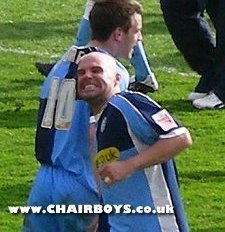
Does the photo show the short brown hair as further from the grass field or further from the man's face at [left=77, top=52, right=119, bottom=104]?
the grass field

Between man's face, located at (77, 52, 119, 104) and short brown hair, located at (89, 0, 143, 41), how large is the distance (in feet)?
0.75

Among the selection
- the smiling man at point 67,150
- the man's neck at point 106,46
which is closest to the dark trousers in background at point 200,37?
the smiling man at point 67,150

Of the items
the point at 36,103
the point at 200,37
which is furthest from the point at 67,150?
the point at 200,37

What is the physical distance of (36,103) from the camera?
390 inches

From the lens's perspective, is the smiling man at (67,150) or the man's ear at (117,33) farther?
the smiling man at (67,150)

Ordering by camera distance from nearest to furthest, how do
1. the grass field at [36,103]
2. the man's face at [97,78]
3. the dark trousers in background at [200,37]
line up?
the man's face at [97,78] < the grass field at [36,103] < the dark trousers in background at [200,37]

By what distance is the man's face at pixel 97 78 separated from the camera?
489 centimetres

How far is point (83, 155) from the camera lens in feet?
17.7

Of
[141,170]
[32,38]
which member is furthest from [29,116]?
[141,170]

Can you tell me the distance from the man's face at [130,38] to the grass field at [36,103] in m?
1.86

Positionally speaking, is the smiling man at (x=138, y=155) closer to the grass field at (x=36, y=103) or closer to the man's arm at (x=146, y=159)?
the man's arm at (x=146, y=159)

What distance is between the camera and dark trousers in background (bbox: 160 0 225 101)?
970cm

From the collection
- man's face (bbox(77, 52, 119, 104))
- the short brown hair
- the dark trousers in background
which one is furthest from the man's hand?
the dark trousers in background

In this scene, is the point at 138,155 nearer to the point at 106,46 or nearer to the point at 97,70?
the point at 97,70
